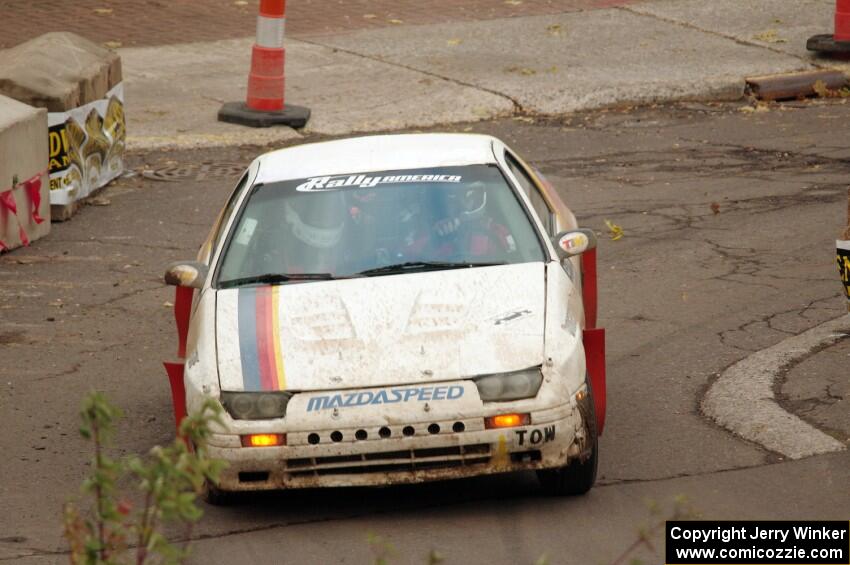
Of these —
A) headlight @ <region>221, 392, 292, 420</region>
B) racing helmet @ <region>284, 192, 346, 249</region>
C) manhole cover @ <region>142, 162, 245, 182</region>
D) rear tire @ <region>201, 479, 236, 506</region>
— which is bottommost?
manhole cover @ <region>142, 162, 245, 182</region>

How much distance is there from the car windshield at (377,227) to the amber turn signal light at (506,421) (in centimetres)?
107

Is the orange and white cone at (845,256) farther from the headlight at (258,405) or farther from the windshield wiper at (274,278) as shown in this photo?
the headlight at (258,405)

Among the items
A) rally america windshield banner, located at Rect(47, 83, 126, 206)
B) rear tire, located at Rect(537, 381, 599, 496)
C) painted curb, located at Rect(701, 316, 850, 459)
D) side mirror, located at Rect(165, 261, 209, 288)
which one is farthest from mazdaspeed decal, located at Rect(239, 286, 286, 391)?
rally america windshield banner, located at Rect(47, 83, 126, 206)

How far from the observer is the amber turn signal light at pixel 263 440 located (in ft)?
19.7

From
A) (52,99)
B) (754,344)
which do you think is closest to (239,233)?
(754,344)

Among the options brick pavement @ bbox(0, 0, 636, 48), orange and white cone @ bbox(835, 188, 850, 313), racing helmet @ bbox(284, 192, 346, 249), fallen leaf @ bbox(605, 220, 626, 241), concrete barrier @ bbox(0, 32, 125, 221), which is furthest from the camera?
brick pavement @ bbox(0, 0, 636, 48)

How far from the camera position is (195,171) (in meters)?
13.2

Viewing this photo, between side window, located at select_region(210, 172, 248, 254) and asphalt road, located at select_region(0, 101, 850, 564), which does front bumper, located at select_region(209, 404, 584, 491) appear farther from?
side window, located at select_region(210, 172, 248, 254)

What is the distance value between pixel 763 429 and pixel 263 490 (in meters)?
2.40

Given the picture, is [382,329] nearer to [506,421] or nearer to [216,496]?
[506,421]

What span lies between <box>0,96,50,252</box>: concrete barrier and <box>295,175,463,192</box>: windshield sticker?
168 inches

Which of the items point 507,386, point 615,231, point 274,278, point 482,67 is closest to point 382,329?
point 507,386

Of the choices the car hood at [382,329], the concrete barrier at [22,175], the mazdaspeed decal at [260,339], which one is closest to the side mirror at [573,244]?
the car hood at [382,329]

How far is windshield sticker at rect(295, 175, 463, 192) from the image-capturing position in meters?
7.30
